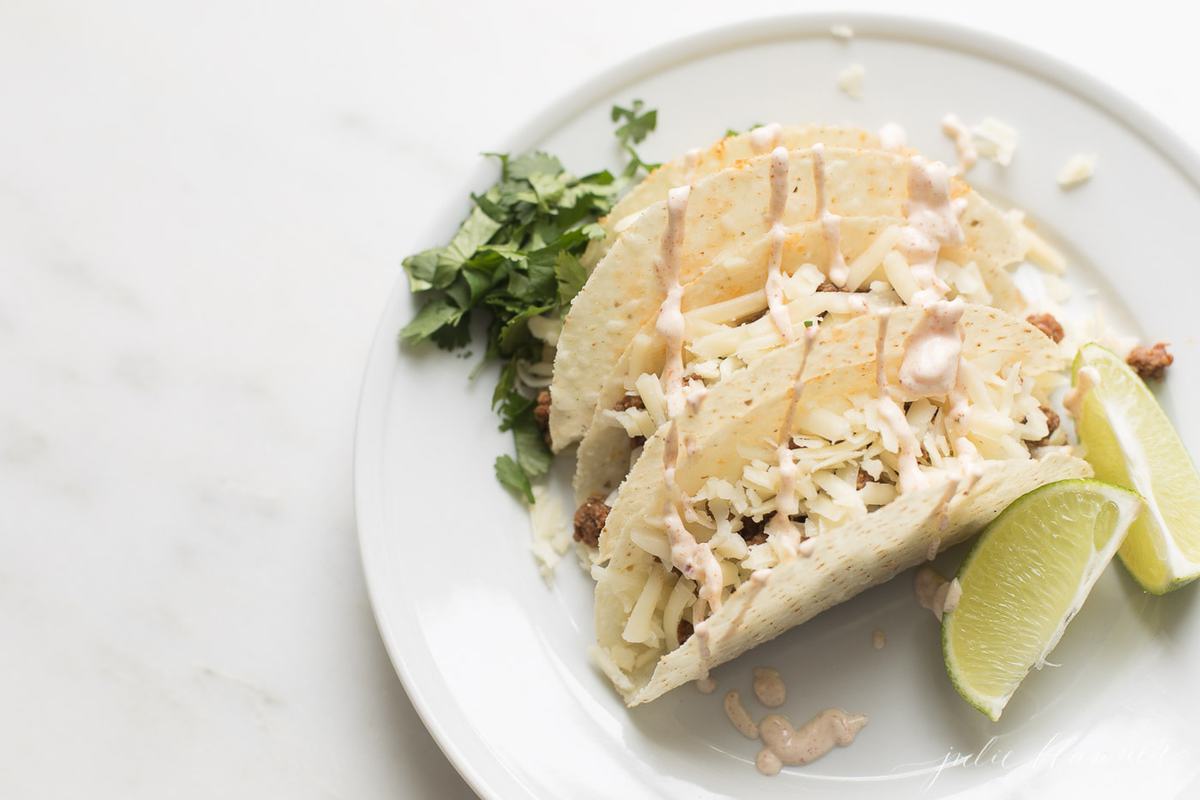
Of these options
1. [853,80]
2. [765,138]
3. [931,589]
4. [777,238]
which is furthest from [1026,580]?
[853,80]

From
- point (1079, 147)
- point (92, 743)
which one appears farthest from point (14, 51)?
point (1079, 147)

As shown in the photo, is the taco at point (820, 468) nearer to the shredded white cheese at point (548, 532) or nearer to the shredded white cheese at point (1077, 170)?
the shredded white cheese at point (548, 532)

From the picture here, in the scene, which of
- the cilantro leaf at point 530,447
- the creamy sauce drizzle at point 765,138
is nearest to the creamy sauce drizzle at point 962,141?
the creamy sauce drizzle at point 765,138

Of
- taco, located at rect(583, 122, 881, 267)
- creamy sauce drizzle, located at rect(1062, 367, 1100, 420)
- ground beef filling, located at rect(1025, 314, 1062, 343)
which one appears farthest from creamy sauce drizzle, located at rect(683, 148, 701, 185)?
creamy sauce drizzle, located at rect(1062, 367, 1100, 420)

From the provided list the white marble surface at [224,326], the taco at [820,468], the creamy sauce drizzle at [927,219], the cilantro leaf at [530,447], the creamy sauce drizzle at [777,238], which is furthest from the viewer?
the white marble surface at [224,326]

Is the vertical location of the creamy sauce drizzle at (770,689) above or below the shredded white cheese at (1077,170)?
below
